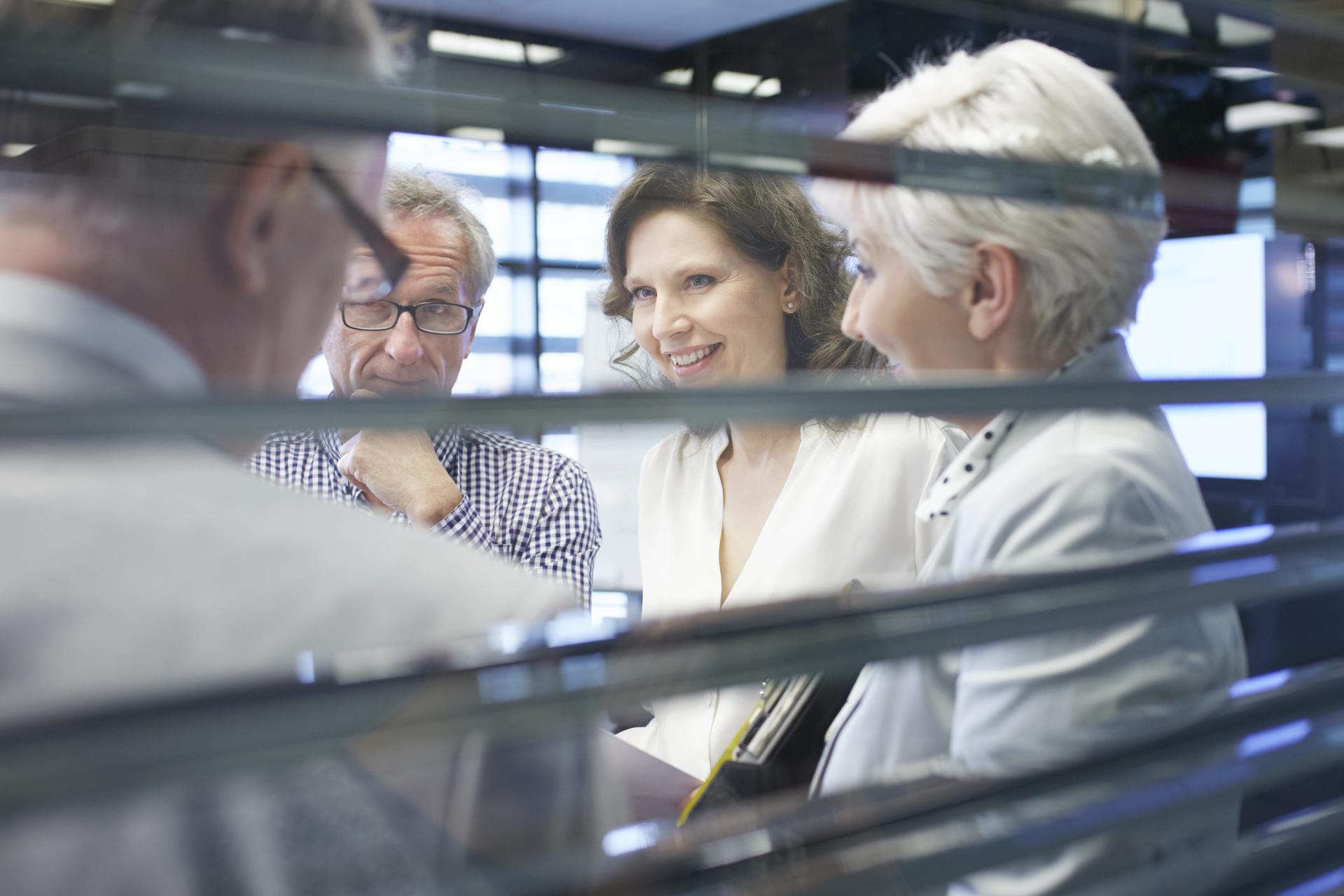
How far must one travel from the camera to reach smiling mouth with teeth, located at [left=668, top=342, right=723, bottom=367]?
185 cm

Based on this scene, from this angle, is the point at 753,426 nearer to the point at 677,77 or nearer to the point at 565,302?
the point at 565,302

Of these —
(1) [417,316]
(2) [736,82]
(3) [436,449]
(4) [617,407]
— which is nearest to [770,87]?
(2) [736,82]

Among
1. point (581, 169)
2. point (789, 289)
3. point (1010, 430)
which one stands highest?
point (581, 169)

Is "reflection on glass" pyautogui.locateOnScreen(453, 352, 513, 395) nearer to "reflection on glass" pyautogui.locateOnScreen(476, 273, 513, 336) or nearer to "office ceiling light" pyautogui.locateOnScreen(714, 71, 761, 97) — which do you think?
"reflection on glass" pyautogui.locateOnScreen(476, 273, 513, 336)

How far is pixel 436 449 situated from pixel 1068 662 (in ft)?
5.27

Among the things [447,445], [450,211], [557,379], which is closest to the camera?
[557,379]

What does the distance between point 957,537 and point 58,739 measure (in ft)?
2.78

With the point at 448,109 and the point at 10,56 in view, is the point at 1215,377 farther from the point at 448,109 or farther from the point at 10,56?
the point at 10,56

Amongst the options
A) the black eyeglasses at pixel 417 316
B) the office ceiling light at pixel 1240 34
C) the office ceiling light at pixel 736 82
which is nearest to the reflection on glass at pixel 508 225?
the black eyeglasses at pixel 417 316

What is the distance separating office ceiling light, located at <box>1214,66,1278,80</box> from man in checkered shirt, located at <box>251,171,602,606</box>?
1131 mm

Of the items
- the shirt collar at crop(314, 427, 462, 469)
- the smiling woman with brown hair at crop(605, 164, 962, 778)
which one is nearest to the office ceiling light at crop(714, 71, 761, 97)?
the smiling woman with brown hair at crop(605, 164, 962, 778)

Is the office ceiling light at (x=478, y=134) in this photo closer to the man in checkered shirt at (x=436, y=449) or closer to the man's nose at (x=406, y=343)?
the man in checkered shirt at (x=436, y=449)

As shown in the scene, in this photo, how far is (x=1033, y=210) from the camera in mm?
985

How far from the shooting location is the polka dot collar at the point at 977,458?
105cm
